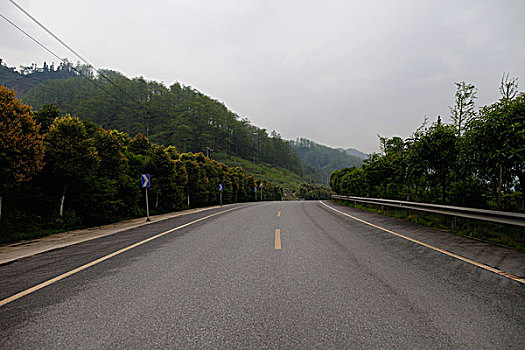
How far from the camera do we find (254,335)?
7.54 ft

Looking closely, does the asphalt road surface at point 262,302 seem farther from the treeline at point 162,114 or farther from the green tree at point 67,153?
the treeline at point 162,114

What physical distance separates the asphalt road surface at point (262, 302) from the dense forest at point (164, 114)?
52923mm

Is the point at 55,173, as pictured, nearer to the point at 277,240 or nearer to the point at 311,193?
→ the point at 277,240

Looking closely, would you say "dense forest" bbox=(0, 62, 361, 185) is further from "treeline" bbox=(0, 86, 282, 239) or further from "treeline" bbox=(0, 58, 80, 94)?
"treeline" bbox=(0, 86, 282, 239)

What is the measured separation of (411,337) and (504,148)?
750 centimetres

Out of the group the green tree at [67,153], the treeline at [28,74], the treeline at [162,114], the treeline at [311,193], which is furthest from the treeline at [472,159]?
the treeline at [28,74]

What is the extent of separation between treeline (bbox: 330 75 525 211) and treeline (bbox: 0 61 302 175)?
52.5 m

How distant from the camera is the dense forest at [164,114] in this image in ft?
252

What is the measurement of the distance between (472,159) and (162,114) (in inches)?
3419

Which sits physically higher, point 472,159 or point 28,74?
point 28,74

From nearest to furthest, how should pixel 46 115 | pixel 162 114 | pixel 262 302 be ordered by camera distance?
pixel 262 302, pixel 46 115, pixel 162 114

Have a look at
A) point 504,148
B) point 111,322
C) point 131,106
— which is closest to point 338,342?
point 111,322

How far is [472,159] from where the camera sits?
819cm

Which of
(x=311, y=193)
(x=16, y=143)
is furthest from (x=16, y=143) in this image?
(x=311, y=193)
